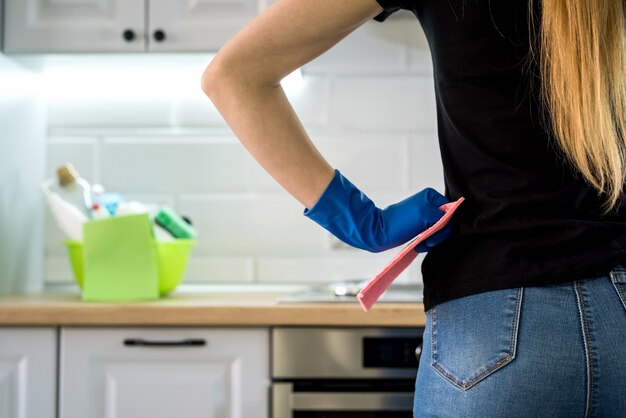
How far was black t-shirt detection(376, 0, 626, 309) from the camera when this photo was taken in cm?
72

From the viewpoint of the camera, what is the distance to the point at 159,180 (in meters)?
2.20

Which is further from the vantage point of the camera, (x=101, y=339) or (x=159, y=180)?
(x=159, y=180)

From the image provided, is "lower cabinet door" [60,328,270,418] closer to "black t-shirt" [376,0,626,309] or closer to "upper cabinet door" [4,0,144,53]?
"upper cabinet door" [4,0,144,53]

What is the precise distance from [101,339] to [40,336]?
0.12 metres

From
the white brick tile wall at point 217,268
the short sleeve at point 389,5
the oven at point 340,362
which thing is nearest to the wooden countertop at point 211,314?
the oven at point 340,362

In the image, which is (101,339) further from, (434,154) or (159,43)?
(434,154)

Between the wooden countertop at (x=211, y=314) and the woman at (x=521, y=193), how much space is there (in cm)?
76

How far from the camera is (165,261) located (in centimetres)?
187

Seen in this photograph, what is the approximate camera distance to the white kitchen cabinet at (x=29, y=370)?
1.63 m

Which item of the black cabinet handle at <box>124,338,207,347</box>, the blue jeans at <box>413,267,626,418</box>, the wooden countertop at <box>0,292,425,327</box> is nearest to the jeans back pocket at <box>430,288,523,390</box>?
the blue jeans at <box>413,267,626,418</box>

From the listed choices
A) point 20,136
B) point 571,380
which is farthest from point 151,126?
point 571,380

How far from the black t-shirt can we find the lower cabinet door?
2.84ft

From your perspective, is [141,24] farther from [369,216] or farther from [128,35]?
[369,216]

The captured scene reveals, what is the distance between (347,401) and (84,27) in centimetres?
103
